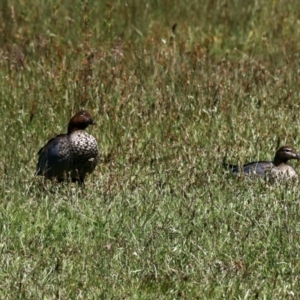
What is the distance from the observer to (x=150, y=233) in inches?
264

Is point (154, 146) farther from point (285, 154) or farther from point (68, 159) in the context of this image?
point (285, 154)

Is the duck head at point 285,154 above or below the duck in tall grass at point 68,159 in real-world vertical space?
above

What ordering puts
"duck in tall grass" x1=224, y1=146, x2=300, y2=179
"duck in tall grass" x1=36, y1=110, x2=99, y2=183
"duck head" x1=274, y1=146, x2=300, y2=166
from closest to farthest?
A: "duck in tall grass" x1=224, y1=146, x2=300, y2=179
"duck in tall grass" x1=36, y1=110, x2=99, y2=183
"duck head" x1=274, y1=146, x2=300, y2=166

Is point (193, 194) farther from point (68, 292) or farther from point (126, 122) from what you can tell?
point (126, 122)

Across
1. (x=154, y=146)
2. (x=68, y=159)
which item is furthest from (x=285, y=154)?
(x=68, y=159)

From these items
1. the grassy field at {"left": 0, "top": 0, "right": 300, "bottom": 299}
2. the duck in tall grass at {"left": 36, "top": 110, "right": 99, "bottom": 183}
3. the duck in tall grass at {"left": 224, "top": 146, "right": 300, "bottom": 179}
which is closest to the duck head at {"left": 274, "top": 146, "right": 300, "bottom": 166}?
the duck in tall grass at {"left": 224, "top": 146, "right": 300, "bottom": 179}

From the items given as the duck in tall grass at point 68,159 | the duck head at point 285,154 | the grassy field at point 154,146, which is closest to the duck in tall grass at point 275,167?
the duck head at point 285,154

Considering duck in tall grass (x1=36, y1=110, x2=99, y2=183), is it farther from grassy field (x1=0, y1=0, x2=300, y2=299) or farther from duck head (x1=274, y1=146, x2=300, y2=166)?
duck head (x1=274, y1=146, x2=300, y2=166)

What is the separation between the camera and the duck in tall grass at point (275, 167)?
804 cm

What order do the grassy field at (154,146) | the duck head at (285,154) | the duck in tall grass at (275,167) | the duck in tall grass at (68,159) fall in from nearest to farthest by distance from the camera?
the grassy field at (154,146) → the duck in tall grass at (275,167) → the duck in tall grass at (68,159) → the duck head at (285,154)

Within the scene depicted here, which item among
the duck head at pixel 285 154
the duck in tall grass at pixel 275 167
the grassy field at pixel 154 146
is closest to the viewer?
the grassy field at pixel 154 146

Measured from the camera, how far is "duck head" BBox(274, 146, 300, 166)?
8688 mm

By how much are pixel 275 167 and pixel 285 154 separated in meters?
0.35

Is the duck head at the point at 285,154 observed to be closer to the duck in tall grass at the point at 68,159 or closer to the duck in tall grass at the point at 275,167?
the duck in tall grass at the point at 275,167
